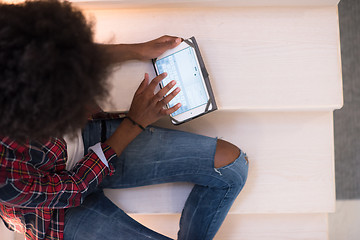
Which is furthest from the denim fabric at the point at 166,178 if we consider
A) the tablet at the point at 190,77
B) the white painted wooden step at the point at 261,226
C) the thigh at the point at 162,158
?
the white painted wooden step at the point at 261,226

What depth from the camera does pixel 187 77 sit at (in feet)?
2.69

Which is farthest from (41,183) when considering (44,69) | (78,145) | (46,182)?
(44,69)

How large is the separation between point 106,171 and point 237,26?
50cm

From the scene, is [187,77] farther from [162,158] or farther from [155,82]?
[162,158]

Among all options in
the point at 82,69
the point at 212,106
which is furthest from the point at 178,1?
the point at 82,69

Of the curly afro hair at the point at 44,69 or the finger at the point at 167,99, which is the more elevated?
the curly afro hair at the point at 44,69

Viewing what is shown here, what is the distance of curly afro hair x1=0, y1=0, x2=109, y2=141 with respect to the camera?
0.48 m

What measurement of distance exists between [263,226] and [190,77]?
60 centimetres

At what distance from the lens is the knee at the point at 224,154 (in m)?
0.87

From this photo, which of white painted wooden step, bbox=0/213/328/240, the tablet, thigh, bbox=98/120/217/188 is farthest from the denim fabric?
white painted wooden step, bbox=0/213/328/240

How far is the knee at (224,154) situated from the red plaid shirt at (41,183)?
0.28 metres

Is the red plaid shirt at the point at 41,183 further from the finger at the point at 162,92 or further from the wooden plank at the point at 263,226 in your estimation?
the wooden plank at the point at 263,226

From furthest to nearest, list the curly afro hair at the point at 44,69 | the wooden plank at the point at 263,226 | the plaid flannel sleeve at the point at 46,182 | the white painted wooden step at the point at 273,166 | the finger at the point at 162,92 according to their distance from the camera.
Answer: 1. the wooden plank at the point at 263,226
2. the white painted wooden step at the point at 273,166
3. the finger at the point at 162,92
4. the plaid flannel sleeve at the point at 46,182
5. the curly afro hair at the point at 44,69

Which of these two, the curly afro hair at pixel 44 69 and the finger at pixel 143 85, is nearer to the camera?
the curly afro hair at pixel 44 69
